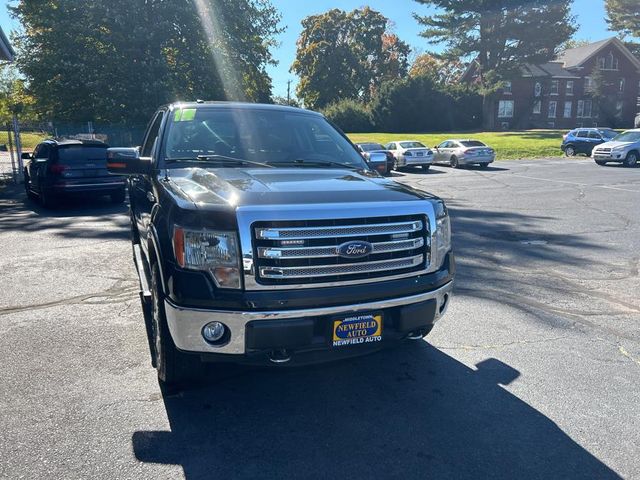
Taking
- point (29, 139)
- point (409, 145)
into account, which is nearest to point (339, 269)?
point (409, 145)

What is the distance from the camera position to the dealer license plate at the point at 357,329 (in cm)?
318

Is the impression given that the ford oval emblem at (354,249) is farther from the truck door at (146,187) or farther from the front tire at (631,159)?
the front tire at (631,159)

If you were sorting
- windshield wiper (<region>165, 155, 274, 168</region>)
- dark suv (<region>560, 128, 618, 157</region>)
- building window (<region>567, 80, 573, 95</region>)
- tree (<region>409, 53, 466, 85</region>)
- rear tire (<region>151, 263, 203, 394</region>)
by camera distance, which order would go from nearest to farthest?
1. rear tire (<region>151, 263, 203, 394</region>)
2. windshield wiper (<region>165, 155, 274, 168</region>)
3. dark suv (<region>560, 128, 618, 157</region>)
4. building window (<region>567, 80, 573, 95</region>)
5. tree (<region>409, 53, 466, 85</region>)

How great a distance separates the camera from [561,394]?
370cm

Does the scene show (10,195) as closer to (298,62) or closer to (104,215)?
(104,215)

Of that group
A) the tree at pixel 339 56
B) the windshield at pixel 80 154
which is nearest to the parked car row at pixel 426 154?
the windshield at pixel 80 154

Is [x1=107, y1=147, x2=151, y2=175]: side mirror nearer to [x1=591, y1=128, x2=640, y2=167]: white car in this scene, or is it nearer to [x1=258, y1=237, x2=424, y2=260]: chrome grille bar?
[x1=258, y1=237, x2=424, y2=260]: chrome grille bar

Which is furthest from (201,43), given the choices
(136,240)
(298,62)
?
(298,62)

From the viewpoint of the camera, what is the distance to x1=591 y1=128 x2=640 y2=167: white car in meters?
24.4

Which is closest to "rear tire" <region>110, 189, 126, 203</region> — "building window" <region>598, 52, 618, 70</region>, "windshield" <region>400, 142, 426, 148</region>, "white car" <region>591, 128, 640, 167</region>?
"windshield" <region>400, 142, 426, 148</region>

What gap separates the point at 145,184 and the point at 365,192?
2.13 meters

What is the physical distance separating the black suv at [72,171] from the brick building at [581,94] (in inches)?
1975

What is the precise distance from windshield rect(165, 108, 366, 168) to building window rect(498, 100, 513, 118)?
185ft

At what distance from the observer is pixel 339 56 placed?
63906 millimetres
